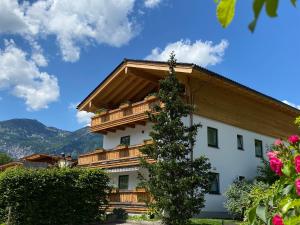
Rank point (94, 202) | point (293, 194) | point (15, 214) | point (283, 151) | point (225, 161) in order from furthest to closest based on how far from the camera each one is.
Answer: point (225, 161)
point (94, 202)
point (15, 214)
point (283, 151)
point (293, 194)

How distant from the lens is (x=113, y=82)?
104 ft

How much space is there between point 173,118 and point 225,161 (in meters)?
9.20

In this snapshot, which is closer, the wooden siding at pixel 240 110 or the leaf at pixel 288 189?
the leaf at pixel 288 189

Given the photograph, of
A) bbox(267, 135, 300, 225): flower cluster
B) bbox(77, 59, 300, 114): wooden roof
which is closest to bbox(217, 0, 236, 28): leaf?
bbox(267, 135, 300, 225): flower cluster

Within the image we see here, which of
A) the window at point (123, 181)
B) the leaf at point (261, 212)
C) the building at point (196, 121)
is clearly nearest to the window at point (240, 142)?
the building at point (196, 121)

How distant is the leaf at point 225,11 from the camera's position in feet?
3.51

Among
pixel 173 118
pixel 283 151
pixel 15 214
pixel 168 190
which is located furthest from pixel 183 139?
pixel 283 151

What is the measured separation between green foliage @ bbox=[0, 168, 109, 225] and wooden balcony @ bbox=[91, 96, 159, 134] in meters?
4.86

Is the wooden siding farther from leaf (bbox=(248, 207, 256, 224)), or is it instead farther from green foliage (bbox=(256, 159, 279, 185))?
leaf (bbox=(248, 207, 256, 224))

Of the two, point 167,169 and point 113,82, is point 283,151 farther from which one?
point 113,82

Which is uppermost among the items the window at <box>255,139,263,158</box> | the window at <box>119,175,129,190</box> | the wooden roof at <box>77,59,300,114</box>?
the wooden roof at <box>77,59,300,114</box>

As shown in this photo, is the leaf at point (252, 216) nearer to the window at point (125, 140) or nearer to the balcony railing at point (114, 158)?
the balcony railing at point (114, 158)

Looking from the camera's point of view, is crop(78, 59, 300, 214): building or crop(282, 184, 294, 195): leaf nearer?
crop(282, 184, 294, 195): leaf

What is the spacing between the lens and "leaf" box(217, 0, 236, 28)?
1.07 m
